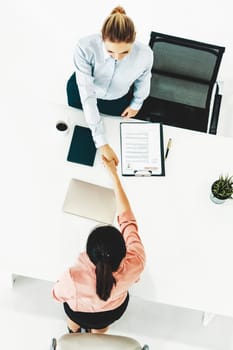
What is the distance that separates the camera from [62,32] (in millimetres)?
3629

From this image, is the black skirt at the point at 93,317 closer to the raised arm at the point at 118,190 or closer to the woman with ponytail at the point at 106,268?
the woman with ponytail at the point at 106,268

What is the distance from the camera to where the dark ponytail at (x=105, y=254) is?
1814mm

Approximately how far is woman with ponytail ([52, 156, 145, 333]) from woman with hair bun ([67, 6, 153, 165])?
0.42 metres

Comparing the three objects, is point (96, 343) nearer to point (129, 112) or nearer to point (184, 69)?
point (129, 112)

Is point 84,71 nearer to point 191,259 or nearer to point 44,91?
point 191,259

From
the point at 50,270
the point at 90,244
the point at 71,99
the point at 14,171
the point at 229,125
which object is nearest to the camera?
the point at 90,244

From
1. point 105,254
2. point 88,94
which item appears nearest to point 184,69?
point 88,94

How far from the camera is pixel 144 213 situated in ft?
7.55

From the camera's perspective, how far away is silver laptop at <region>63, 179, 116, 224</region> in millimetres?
2248

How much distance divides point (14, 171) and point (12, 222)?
257mm

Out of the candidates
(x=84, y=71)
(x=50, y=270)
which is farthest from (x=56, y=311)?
(x=84, y=71)

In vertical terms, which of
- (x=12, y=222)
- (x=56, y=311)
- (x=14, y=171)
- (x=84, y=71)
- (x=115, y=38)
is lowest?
(x=56, y=311)

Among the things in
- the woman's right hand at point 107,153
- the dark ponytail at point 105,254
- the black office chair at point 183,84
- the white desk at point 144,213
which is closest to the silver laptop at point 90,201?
the white desk at point 144,213

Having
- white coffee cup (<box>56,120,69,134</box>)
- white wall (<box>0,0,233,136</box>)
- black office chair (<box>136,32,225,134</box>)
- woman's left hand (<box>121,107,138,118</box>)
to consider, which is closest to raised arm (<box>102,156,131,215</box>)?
white coffee cup (<box>56,120,69,134</box>)
